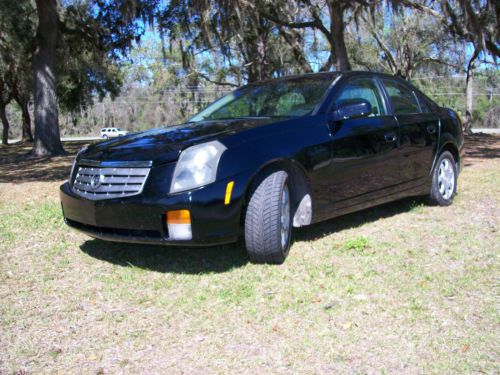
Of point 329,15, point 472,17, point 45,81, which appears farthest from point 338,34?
point 45,81

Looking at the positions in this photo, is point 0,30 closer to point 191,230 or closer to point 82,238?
point 82,238

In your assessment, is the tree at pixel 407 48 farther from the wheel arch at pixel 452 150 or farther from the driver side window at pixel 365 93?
the driver side window at pixel 365 93

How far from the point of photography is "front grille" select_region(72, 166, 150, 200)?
3879mm

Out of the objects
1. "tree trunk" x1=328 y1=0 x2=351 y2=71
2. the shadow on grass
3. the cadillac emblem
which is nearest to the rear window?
the shadow on grass

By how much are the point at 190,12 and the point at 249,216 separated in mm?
12191

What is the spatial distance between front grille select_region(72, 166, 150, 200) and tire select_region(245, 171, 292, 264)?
0.86 meters

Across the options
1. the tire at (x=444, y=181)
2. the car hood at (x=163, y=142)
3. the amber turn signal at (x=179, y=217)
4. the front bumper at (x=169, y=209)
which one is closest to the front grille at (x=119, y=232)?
the front bumper at (x=169, y=209)

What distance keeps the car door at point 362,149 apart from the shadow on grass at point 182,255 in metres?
0.56

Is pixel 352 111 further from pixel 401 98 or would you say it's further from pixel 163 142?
pixel 163 142

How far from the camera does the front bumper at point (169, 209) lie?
12.3ft

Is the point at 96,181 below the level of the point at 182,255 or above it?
above

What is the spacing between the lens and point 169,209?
3746mm

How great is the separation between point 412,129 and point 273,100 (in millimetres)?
1584

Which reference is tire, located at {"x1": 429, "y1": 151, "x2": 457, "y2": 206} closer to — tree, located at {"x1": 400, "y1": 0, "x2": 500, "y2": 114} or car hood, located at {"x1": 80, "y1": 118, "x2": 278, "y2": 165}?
car hood, located at {"x1": 80, "y1": 118, "x2": 278, "y2": 165}
